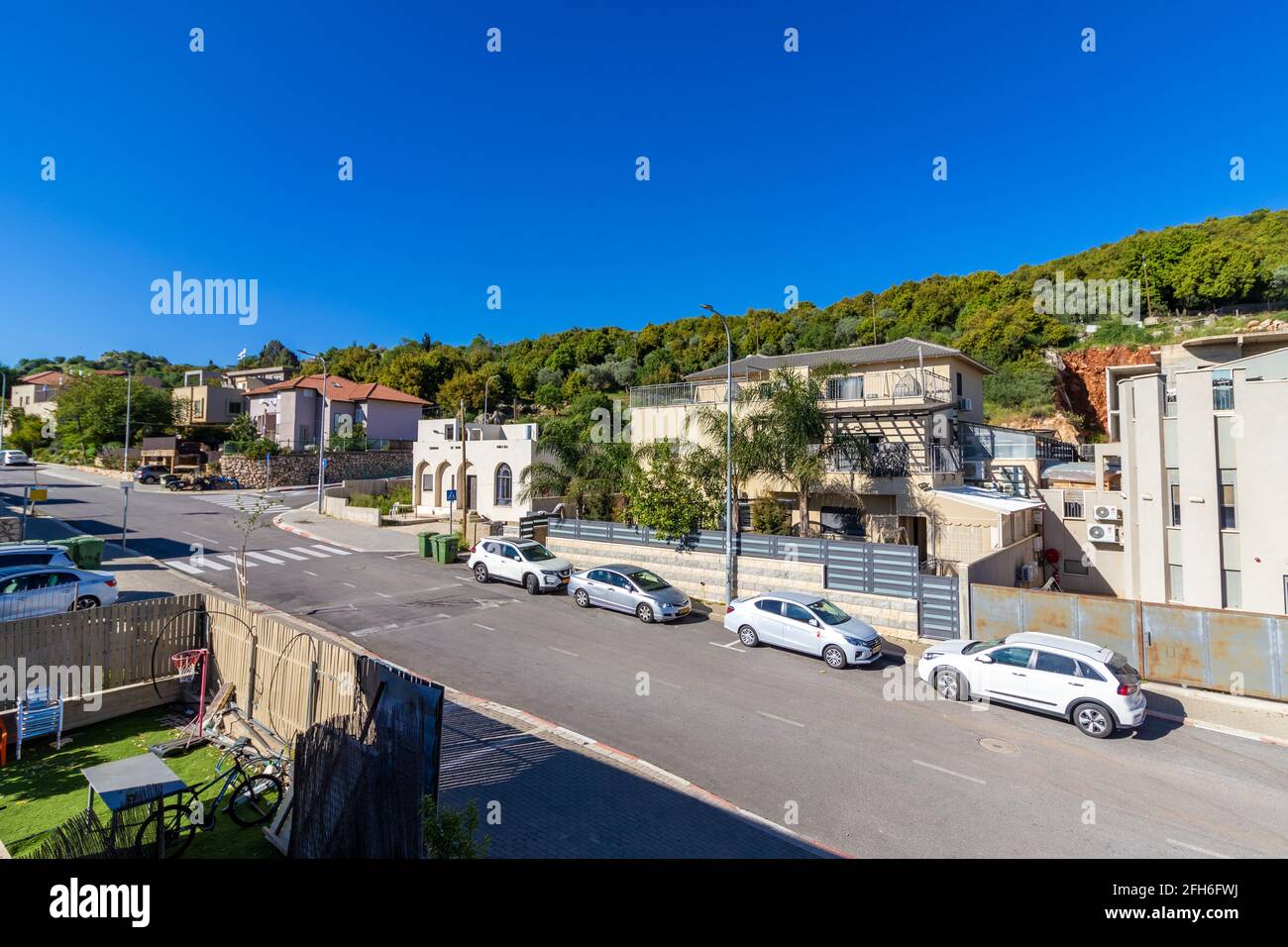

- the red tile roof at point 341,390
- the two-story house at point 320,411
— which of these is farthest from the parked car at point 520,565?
the red tile roof at point 341,390

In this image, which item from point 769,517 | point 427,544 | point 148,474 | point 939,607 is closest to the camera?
point 939,607

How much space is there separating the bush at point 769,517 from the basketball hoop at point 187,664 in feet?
55.9

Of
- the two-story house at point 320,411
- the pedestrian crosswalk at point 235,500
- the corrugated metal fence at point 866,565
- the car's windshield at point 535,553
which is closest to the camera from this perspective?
the corrugated metal fence at point 866,565

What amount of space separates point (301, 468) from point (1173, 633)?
2144 inches

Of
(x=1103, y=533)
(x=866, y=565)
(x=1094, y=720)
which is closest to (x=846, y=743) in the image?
(x=1094, y=720)

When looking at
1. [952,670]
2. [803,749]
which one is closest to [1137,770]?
[952,670]

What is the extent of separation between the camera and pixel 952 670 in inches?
508

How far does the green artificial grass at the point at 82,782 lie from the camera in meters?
6.96

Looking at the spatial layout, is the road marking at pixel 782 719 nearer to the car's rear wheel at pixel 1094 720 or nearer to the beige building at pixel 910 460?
the car's rear wheel at pixel 1094 720

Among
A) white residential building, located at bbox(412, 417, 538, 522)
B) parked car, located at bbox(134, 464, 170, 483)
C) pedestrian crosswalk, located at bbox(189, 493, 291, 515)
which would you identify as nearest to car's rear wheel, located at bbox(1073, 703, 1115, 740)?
white residential building, located at bbox(412, 417, 538, 522)

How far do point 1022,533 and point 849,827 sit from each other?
19182 mm

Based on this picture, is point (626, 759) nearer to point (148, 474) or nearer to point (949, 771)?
point (949, 771)

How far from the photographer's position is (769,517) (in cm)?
2306

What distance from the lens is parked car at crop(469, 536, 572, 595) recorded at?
69.5 ft
